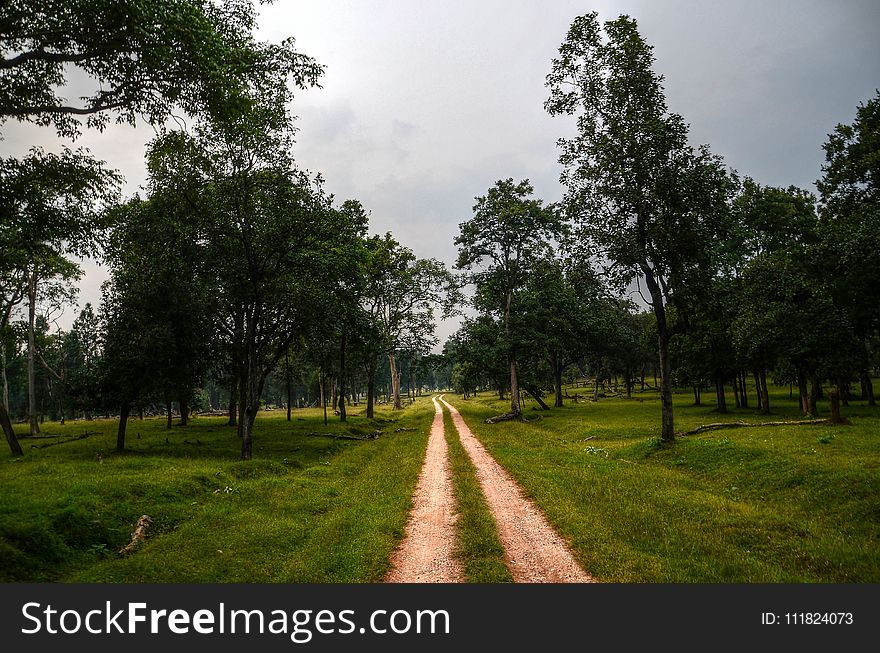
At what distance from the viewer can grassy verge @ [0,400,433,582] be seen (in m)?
8.98

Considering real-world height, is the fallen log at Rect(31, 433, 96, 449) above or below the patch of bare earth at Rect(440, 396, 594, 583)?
below

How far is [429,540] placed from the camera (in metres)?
10.1

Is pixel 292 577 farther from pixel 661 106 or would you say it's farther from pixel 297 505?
pixel 661 106

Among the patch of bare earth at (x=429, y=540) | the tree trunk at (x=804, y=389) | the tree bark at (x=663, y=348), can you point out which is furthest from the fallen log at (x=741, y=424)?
the patch of bare earth at (x=429, y=540)

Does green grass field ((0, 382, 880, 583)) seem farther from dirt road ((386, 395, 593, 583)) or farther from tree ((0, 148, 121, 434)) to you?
tree ((0, 148, 121, 434))

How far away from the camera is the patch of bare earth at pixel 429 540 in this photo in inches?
324

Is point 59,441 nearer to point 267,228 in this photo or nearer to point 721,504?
point 267,228

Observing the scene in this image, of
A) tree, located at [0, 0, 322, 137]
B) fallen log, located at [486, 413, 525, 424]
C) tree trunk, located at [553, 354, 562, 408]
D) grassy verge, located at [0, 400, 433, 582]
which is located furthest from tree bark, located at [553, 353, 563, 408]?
tree, located at [0, 0, 322, 137]

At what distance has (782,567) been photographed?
27.2 feet

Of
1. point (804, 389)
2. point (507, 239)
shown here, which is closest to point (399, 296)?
point (507, 239)

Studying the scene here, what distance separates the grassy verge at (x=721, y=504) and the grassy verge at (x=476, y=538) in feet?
5.59

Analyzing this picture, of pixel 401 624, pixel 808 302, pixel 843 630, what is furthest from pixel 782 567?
pixel 808 302

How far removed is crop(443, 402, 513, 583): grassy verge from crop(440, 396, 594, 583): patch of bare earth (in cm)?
20

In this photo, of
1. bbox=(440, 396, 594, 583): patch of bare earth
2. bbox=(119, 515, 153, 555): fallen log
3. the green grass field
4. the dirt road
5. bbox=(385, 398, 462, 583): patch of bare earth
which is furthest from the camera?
bbox=(119, 515, 153, 555): fallen log
